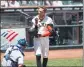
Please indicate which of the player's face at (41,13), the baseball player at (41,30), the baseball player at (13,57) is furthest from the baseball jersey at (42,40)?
the baseball player at (13,57)

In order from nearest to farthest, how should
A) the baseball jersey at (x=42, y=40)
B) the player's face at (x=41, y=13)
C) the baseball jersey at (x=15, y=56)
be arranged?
1. the baseball jersey at (x=15, y=56)
2. the player's face at (x=41, y=13)
3. the baseball jersey at (x=42, y=40)

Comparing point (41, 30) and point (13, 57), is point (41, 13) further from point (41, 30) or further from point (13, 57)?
point (13, 57)

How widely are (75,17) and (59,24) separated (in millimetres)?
837

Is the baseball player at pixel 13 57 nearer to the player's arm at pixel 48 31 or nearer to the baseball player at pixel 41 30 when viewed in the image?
the baseball player at pixel 41 30

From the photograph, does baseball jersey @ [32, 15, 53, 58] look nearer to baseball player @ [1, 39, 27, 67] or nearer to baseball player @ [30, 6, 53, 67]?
baseball player @ [30, 6, 53, 67]

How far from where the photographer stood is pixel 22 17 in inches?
707

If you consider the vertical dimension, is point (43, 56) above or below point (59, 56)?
above

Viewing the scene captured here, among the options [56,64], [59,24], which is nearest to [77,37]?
[59,24]

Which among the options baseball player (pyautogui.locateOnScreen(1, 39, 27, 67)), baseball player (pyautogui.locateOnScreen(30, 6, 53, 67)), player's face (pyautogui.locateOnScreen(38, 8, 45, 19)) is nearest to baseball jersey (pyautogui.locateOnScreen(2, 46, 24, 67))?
baseball player (pyautogui.locateOnScreen(1, 39, 27, 67))

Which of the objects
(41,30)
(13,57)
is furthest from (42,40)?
(13,57)

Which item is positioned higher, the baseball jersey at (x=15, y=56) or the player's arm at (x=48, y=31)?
the player's arm at (x=48, y=31)

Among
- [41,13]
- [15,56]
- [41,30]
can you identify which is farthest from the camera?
[41,30]

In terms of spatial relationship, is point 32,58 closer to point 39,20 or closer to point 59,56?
point 59,56

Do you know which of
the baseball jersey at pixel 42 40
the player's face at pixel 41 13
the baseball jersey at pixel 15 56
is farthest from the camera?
the baseball jersey at pixel 42 40
